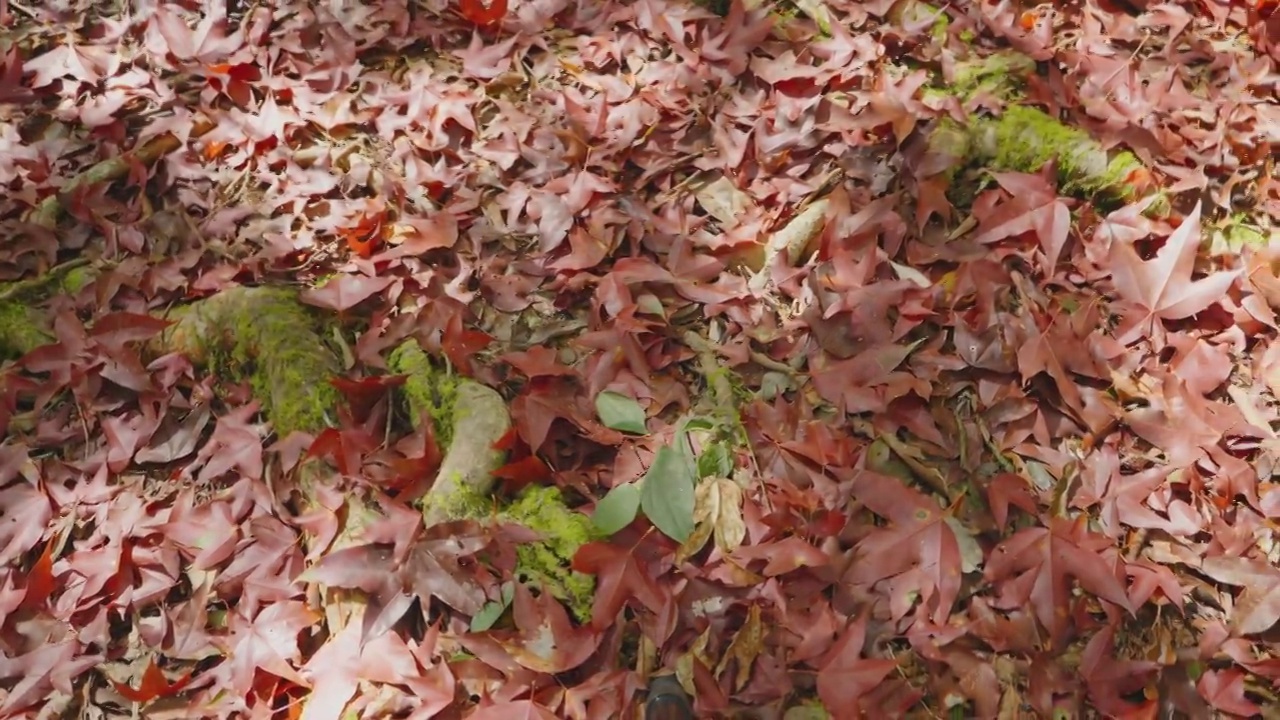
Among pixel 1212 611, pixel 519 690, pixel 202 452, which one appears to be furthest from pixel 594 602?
pixel 1212 611

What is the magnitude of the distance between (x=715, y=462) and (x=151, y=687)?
52.2 inches

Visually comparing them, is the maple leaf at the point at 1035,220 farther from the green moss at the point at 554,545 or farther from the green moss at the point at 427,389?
the green moss at the point at 427,389

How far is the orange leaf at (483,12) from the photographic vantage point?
305 cm

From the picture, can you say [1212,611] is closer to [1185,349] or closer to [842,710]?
[1185,349]

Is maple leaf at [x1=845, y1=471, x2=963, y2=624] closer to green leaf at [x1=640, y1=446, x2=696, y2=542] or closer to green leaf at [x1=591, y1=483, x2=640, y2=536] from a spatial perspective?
green leaf at [x1=640, y1=446, x2=696, y2=542]

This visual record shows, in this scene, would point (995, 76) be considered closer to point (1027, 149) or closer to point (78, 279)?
point (1027, 149)

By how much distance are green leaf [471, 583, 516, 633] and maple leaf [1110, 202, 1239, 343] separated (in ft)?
5.51

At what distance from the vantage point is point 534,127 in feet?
9.21

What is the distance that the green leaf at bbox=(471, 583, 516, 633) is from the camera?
1782mm

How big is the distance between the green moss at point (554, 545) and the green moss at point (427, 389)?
29 cm

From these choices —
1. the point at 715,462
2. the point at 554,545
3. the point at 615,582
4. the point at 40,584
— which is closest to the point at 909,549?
the point at 715,462

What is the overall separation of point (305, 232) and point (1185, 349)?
2.47 meters

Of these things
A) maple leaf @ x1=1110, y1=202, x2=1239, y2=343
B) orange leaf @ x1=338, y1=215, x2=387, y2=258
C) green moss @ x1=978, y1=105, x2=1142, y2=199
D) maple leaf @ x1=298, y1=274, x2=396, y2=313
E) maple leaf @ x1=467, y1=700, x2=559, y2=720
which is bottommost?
maple leaf @ x1=467, y1=700, x2=559, y2=720

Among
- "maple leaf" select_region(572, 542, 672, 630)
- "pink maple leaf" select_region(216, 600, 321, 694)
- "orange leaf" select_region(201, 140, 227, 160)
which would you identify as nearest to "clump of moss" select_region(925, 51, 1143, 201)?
"maple leaf" select_region(572, 542, 672, 630)
